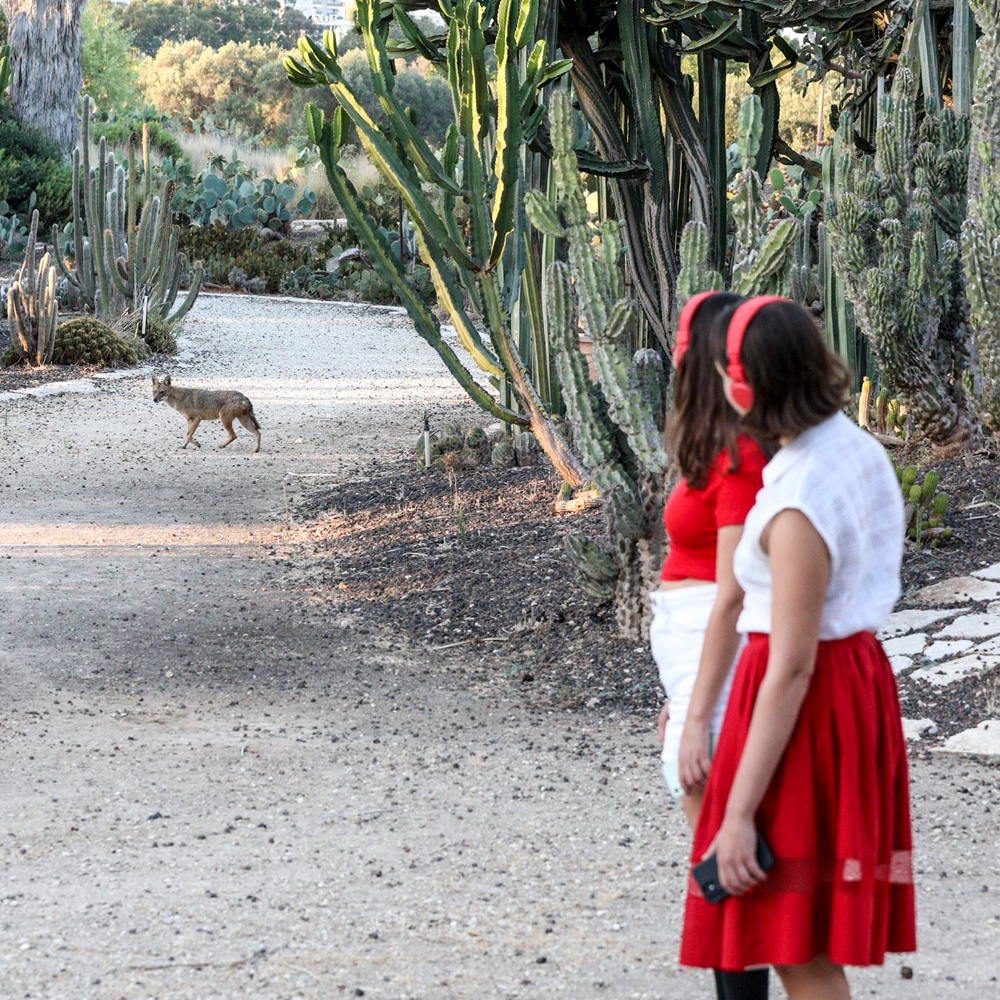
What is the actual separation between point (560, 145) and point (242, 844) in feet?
10.2

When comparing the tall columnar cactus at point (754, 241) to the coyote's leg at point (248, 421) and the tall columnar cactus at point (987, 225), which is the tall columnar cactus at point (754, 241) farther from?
the coyote's leg at point (248, 421)

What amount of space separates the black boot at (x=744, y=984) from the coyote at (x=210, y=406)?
855 centimetres

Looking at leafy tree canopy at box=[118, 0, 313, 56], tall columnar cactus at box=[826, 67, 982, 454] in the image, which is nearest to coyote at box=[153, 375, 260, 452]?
tall columnar cactus at box=[826, 67, 982, 454]

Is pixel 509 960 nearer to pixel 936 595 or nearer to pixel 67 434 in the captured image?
pixel 936 595

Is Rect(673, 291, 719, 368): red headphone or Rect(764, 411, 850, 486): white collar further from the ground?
Rect(673, 291, 719, 368): red headphone

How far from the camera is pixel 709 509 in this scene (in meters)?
2.40

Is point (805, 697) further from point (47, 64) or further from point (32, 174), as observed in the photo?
point (47, 64)

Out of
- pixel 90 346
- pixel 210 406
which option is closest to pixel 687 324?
pixel 210 406

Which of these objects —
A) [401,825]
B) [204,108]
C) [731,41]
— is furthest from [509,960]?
[204,108]

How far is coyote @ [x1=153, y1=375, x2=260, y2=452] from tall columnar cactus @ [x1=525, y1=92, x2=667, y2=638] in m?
5.02

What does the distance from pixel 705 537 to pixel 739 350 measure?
0.42 meters

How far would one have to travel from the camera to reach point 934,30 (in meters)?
8.67

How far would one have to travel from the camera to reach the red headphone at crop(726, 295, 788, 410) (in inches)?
83.7

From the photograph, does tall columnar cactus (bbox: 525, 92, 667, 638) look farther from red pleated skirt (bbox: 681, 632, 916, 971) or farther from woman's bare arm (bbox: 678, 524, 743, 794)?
red pleated skirt (bbox: 681, 632, 916, 971)
